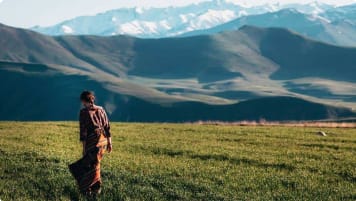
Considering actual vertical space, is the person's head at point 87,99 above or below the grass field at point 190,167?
above

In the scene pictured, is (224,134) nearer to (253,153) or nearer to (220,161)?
(253,153)

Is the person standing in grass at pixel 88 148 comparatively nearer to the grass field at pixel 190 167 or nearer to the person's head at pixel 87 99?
the person's head at pixel 87 99

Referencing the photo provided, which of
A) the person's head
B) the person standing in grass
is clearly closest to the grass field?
the person standing in grass

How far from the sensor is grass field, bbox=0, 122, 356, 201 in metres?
18.6

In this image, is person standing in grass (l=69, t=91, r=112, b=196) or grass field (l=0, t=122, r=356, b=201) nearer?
person standing in grass (l=69, t=91, r=112, b=196)

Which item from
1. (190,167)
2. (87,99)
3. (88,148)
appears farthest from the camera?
(190,167)

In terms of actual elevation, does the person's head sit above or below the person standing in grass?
above

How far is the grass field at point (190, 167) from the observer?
61.1ft

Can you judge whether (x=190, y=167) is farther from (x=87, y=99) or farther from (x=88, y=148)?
(x=87, y=99)

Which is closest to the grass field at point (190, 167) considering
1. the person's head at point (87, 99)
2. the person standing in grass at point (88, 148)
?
the person standing in grass at point (88, 148)

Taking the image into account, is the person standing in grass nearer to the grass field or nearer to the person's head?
the person's head

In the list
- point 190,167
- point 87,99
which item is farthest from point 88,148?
point 190,167

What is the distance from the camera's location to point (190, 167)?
23312 millimetres

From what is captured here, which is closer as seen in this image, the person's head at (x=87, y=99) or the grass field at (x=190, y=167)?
the person's head at (x=87, y=99)
